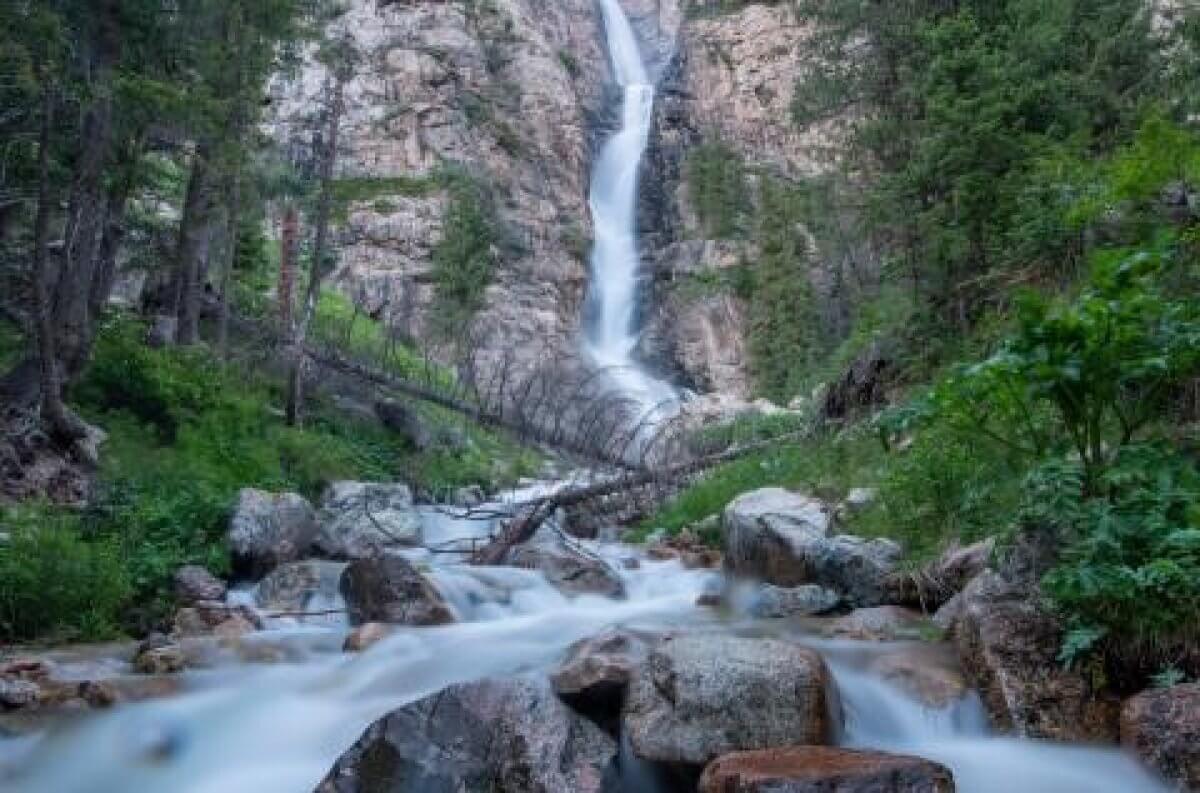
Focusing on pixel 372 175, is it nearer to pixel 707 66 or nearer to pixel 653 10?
pixel 707 66

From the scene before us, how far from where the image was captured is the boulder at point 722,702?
4992mm

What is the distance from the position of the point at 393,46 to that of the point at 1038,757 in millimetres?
44181

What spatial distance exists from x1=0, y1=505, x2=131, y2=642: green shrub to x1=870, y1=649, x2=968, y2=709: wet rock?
6.51 meters

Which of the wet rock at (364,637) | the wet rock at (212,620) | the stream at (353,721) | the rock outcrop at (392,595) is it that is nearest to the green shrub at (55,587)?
the wet rock at (212,620)

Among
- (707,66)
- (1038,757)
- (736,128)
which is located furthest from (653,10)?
(1038,757)

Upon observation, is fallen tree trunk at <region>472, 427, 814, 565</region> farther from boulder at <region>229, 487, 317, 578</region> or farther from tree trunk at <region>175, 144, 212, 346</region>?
tree trunk at <region>175, 144, 212, 346</region>

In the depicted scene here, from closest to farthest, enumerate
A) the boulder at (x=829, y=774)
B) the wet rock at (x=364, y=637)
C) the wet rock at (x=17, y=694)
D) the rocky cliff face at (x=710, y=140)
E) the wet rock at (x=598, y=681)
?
the boulder at (x=829, y=774)
the wet rock at (x=598, y=681)
the wet rock at (x=17, y=694)
the wet rock at (x=364, y=637)
the rocky cliff face at (x=710, y=140)

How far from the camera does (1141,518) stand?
16.7 feet

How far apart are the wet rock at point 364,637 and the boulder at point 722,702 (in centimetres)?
334

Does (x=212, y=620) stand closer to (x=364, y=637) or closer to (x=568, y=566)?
(x=364, y=637)

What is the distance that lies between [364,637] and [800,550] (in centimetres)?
380

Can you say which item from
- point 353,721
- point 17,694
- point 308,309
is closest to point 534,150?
point 308,309

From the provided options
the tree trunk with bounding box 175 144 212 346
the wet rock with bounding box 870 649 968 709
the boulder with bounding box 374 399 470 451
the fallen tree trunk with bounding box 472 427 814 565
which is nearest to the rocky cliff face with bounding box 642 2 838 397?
the boulder with bounding box 374 399 470 451

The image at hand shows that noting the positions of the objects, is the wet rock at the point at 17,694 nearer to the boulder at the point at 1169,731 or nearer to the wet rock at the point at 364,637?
the wet rock at the point at 364,637
